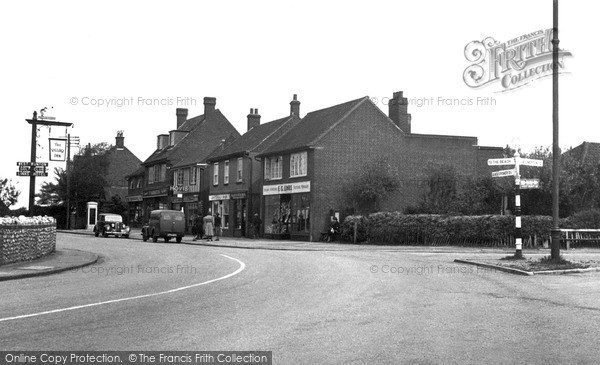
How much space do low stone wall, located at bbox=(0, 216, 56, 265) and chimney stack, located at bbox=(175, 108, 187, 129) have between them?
46200mm

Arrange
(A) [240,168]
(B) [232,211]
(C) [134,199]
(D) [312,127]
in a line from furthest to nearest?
(C) [134,199], (B) [232,211], (A) [240,168], (D) [312,127]

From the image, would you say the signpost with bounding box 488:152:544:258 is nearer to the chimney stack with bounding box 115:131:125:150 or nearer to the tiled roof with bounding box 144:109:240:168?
the tiled roof with bounding box 144:109:240:168

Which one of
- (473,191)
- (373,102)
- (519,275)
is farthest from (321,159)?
(519,275)

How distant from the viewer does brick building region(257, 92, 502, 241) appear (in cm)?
4084

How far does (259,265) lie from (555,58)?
1004 centimetres

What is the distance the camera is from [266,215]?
4631 centimetres

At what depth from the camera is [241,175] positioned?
1954 inches

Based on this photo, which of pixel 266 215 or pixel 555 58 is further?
pixel 266 215

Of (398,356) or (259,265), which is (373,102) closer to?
(259,265)

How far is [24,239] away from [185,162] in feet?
134

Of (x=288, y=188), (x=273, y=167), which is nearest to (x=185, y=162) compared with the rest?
(x=273, y=167)

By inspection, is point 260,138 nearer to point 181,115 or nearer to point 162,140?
point 181,115

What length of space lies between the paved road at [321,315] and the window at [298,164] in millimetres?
24911

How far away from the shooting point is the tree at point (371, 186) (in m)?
40.1
